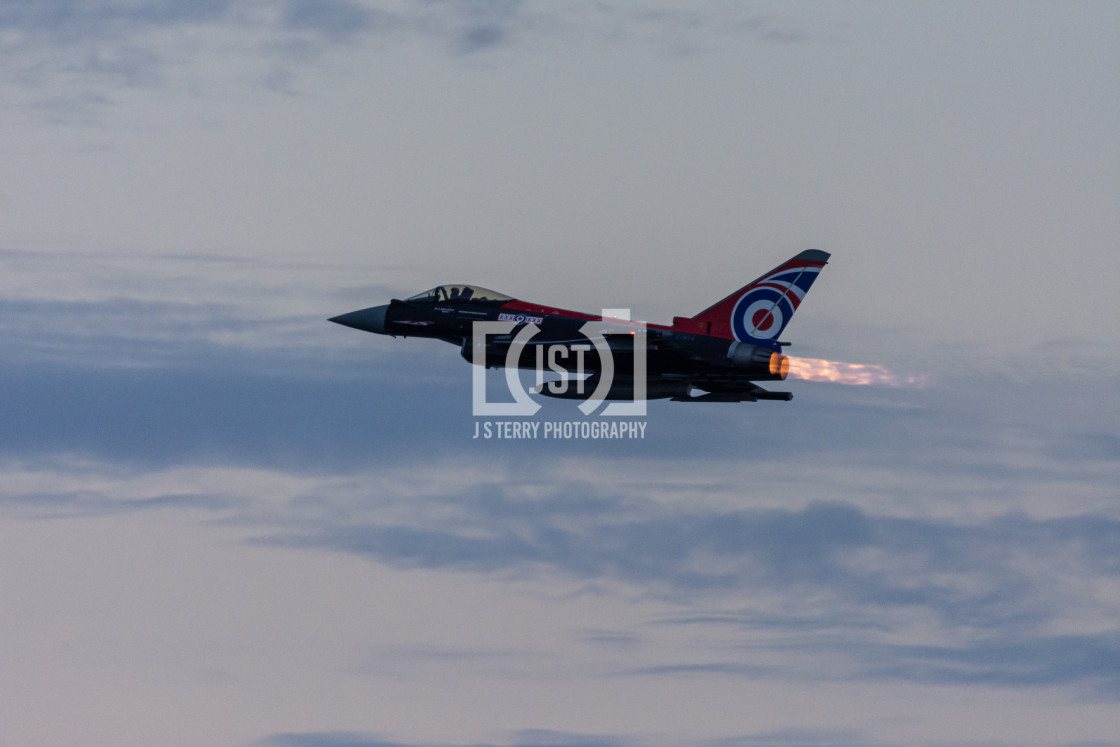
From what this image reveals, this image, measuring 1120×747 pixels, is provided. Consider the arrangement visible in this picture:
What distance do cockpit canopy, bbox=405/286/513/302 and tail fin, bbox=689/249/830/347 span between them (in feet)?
30.4

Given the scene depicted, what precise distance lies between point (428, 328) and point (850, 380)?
19.7 meters

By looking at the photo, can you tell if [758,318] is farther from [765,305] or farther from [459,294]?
[459,294]

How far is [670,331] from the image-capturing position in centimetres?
6488

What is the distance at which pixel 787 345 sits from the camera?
66.1 meters

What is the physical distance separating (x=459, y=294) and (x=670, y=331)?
1052cm

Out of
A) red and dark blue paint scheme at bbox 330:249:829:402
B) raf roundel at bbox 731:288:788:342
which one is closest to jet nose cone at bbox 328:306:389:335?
red and dark blue paint scheme at bbox 330:249:829:402

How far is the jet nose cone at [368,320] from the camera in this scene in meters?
69.2

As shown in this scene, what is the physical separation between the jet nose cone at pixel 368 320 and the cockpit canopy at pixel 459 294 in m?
1.68

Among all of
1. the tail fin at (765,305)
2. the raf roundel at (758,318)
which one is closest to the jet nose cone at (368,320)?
the tail fin at (765,305)

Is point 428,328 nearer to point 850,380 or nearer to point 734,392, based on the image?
point 734,392

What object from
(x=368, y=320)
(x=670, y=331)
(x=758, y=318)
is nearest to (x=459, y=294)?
(x=368, y=320)

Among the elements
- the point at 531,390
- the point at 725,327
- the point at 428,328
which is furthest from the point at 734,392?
the point at 428,328

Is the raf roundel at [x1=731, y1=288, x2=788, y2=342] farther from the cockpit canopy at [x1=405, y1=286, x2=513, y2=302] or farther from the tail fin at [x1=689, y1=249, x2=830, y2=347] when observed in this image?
the cockpit canopy at [x1=405, y1=286, x2=513, y2=302]

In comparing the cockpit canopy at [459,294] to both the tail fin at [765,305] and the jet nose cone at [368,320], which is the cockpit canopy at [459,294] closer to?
the jet nose cone at [368,320]
